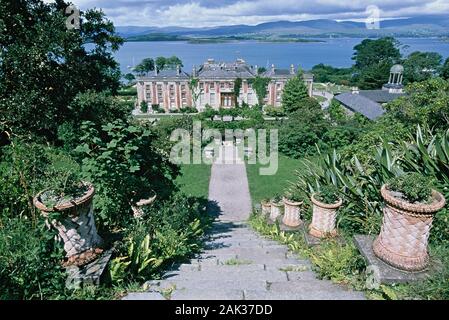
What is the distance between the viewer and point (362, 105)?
28.8 meters

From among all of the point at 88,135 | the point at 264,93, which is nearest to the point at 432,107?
the point at 88,135

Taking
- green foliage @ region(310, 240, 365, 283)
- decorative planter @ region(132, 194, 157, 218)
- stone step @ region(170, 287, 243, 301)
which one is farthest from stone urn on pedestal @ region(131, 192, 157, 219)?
green foliage @ region(310, 240, 365, 283)

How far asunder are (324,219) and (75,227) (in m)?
3.65

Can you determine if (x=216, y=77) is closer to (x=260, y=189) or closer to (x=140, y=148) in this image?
(x=260, y=189)

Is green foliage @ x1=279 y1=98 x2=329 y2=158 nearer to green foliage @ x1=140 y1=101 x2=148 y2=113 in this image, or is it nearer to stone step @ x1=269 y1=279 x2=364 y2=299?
stone step @ x1=269 y1=279 x2=364 y2=299

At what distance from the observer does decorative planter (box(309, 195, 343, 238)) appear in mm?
4885

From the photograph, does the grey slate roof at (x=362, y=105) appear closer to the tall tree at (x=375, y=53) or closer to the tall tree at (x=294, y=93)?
the tall tree at (x=294, y=93)

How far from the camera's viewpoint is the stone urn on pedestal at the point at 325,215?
4.90 metres

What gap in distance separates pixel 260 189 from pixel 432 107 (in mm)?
7822

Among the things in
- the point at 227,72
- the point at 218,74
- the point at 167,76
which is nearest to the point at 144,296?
the point at 218,74

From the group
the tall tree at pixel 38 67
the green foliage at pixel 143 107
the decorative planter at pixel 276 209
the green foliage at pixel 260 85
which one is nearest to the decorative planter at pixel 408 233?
→ the decorative planter at pixel 276 209

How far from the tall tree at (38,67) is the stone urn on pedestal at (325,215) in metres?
7.20

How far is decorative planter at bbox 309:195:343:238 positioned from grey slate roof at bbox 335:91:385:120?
72.1 feet

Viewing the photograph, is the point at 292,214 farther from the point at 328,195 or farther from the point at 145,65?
the point at 145,65
